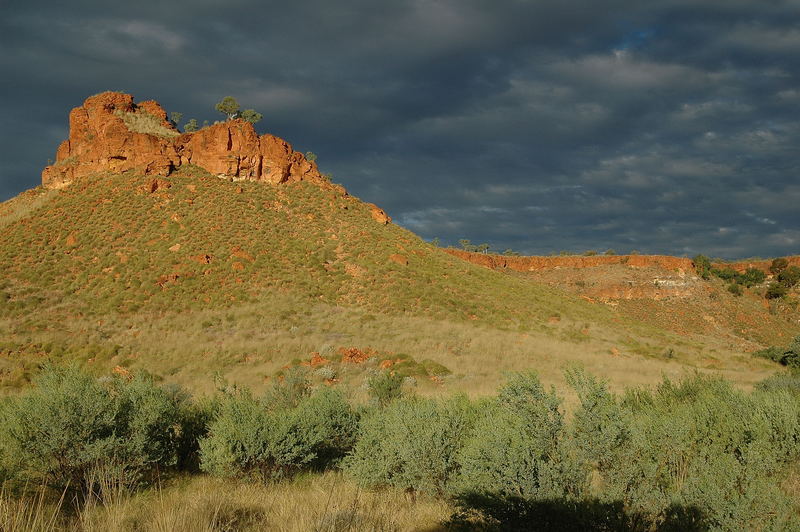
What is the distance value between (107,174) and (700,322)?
2417 inches

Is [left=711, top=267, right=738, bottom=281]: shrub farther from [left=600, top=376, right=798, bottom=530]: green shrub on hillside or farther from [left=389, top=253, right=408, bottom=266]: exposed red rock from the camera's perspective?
[left=600, top=376, right=798, bottom=530]: green shrub on hillside

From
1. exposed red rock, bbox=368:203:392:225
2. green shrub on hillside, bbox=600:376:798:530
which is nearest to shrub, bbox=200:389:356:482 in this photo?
green shrub on hillside, bbox=600:376:798:530

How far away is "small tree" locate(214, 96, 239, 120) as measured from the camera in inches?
1984

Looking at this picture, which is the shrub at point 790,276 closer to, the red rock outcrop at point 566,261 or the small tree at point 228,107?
the red rock outcrop at point 566,261

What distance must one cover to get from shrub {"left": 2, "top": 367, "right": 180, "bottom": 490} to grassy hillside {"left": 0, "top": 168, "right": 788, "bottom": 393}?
484 inches

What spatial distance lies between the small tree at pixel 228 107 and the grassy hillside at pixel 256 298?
1010 cm

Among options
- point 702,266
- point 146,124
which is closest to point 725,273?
point 702,266

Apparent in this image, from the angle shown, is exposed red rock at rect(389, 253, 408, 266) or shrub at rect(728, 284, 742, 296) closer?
exposed red rock at rect(389, 253, 408, 266)

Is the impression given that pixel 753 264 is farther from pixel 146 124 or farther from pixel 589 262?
pixel 146 124

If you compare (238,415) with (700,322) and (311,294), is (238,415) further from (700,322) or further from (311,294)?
(700,322)

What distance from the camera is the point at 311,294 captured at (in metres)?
33.5

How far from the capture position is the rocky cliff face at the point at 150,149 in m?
43.3

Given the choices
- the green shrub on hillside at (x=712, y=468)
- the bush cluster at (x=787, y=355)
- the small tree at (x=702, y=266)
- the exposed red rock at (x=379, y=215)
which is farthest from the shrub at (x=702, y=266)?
the green shrub on hillside at (x=712, y=468)

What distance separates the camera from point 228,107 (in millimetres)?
50562
